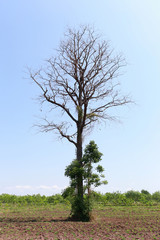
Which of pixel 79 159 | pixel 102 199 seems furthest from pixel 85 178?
pixel 102 199

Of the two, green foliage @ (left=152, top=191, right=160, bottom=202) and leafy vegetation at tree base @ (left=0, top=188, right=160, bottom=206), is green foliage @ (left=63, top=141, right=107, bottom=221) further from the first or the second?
green foliage @ (left=152, top=191, right=160, bottom=202)

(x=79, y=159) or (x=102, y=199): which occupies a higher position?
(x=79, y=159)

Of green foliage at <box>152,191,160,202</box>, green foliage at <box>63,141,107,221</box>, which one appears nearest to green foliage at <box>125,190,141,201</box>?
green foliage at <box>152,191,160,202</box>

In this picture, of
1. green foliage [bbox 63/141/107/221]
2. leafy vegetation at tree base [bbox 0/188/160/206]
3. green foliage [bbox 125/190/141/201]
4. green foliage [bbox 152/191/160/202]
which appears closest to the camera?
green foliage [bbox 63/141/107/221]

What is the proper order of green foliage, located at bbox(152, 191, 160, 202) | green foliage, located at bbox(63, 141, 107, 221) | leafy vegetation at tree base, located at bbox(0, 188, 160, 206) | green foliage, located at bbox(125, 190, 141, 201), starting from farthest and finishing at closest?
green foliage, located at bbox(152, 191, 160, 202)
green foliage, located at bbox(125, 190, 141, 201)
leafy vegetation at tree base, located at bbox(0, 188, 160, 206)
green foliage, located at bbox(63, 141, 107, 221)

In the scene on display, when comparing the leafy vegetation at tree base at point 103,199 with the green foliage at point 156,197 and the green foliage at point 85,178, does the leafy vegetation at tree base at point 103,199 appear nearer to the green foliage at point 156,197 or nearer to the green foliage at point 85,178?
the green foliage at point 156,197

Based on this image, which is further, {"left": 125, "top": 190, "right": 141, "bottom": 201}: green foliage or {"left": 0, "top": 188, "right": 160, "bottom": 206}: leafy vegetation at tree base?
{"left": 125, "top": 190, "right": 141, "bottom": 201}: green foliage

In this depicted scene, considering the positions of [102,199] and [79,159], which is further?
[102,199]

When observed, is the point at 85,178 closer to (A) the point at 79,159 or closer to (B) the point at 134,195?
(A) the point at 79,159

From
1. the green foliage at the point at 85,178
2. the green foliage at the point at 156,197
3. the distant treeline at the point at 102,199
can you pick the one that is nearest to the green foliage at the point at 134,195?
the distant treeline at the point at 102,199

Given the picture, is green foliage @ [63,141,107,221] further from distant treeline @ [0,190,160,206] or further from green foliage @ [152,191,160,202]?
green foliage @ [152,191,160,202]

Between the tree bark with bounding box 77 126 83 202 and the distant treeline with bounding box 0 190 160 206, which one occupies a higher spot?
the tree bark with bounding box 77 126 83 202

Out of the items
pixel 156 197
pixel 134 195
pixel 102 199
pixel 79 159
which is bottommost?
pixel 102 199

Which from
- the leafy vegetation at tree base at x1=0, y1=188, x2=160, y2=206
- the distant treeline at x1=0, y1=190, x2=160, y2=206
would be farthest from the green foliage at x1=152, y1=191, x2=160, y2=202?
the distant treeline at x1=0, y1=190, x2=160, y2=206
